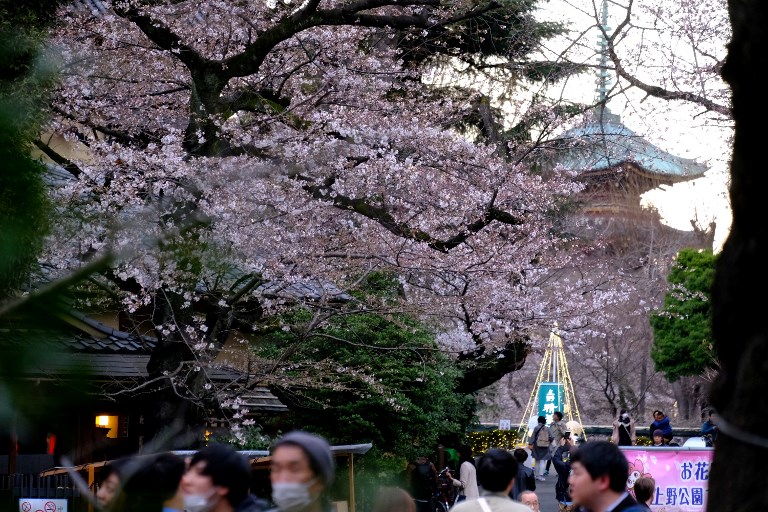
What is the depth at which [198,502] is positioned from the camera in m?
3.32

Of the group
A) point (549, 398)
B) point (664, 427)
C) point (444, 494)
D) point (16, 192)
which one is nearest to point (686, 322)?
point (549, 398)

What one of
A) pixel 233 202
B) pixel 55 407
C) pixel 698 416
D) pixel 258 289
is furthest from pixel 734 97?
pixel 698 416

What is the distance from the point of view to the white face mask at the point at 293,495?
336cm

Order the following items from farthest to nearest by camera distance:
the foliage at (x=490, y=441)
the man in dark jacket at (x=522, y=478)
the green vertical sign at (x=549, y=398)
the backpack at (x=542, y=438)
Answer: the green vertical sign at (x=549, y=398) → the foliage at (x=490, y=441) → the backpack at (x=542, y=438) → the man in dark jacket at (x=522, y=478)

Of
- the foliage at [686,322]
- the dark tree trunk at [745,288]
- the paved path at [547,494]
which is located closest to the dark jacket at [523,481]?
the paved path at [547,494]

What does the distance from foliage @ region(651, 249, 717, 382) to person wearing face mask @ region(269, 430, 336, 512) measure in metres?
23.6

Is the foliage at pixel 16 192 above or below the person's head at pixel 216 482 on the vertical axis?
above

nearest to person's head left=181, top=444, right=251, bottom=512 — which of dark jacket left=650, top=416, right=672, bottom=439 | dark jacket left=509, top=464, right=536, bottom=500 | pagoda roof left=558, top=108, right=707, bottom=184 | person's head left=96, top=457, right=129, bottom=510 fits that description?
person's head left=96, top=457, right=129, bottom=510

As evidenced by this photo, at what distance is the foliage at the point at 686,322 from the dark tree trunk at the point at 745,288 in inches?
975

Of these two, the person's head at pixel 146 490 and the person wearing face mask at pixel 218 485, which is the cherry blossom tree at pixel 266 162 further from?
the person's head at pixel 146 490

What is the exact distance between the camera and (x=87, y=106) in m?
11.6

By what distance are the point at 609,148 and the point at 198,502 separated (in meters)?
14.2

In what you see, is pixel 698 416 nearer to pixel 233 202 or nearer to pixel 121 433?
pixel 121 433

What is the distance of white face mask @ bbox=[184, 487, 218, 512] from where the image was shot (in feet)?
10.8
